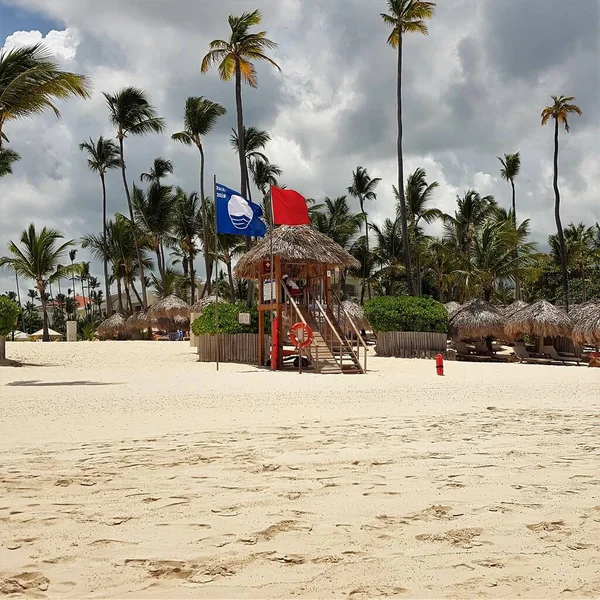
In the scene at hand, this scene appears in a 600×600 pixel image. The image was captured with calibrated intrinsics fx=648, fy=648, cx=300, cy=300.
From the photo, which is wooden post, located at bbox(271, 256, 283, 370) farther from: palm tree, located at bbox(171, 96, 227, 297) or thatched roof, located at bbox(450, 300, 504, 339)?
palm tree, located at bbox(171, 96, 227, 297)

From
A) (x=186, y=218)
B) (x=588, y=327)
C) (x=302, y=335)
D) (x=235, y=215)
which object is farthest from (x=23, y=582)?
(x=186, y=218)

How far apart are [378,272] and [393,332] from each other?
78.4ft

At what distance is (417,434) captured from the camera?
6.87 metres

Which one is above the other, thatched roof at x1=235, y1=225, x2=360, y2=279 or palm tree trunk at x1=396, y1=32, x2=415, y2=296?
palm tree trunk at x1=396, y1=32, x2=415, y2=296

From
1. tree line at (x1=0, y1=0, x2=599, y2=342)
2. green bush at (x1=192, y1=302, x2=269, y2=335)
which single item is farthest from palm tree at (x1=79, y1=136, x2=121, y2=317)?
green bush at (x1=192, y1=302, x2=269, y2=335)

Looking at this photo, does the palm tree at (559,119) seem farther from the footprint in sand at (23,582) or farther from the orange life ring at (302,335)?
the footprint in sand at (23,582)

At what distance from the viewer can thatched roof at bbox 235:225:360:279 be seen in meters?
18.8

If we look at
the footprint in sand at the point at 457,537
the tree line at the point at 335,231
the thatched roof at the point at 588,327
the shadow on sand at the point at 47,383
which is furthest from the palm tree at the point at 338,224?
the footprint in sand at the point at 457,537

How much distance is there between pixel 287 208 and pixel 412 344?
7844 millimetres

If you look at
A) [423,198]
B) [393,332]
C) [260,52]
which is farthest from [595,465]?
[423,198]

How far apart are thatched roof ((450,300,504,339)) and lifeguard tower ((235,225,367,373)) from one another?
8.63m

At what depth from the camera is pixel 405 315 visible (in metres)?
24.1

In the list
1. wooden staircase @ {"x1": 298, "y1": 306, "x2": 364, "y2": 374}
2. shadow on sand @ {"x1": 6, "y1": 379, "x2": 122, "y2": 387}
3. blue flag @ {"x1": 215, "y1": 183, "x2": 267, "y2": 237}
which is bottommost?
shadow on sand @ {"x1": 6, "y1": 379, "x2": 122, "y2": 387}

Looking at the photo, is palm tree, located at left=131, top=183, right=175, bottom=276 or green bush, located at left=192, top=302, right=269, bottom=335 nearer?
green bush, located at left=192, top=302, right=269, bottom=335
